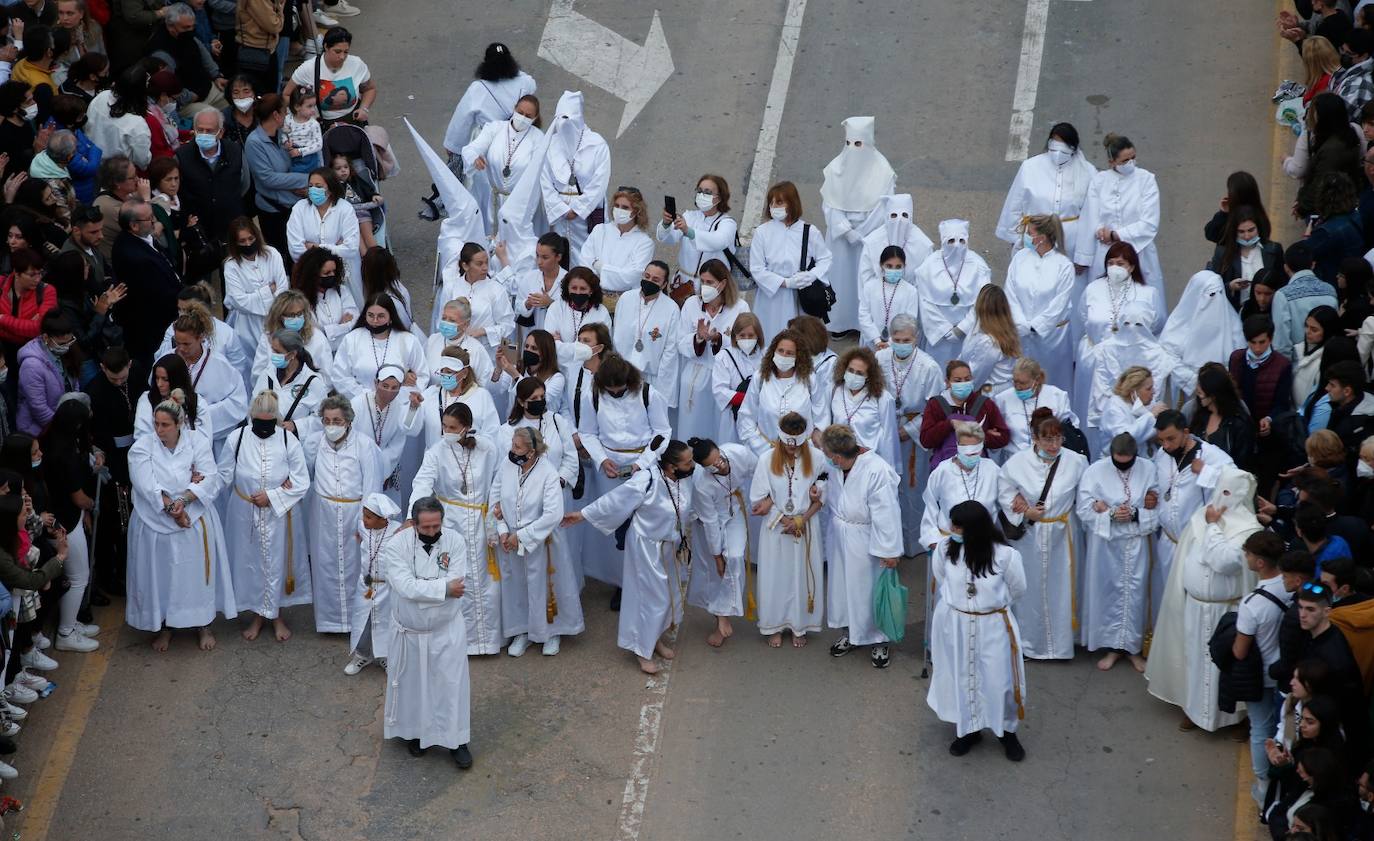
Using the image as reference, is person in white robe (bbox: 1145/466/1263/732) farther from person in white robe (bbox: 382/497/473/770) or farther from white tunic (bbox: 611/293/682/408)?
person in white robe (bbox: 382/497/473/770)

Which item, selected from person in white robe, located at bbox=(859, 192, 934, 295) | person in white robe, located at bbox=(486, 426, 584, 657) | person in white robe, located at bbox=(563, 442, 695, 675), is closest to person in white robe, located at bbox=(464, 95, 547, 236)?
person in white robe, located at bbox=(859, 192, 934, 295)

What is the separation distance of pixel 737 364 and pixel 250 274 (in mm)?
3449

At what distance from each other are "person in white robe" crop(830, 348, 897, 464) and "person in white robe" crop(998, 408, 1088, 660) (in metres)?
0.98

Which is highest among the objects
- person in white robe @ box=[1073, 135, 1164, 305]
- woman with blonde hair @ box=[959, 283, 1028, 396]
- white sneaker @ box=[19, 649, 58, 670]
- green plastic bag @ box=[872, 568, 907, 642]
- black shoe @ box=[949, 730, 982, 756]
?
person in white robe @ box=[1073, 135, 1164, 305]

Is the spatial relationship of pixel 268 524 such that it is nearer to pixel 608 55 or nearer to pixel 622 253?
pixel 622 253

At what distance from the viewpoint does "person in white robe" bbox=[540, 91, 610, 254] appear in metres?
16.3

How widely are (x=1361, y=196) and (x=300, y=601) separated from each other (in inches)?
301

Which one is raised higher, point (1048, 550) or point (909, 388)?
point (909, 388)

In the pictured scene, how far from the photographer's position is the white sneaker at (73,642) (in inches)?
526

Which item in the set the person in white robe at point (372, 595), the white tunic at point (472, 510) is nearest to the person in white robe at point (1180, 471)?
the white tunic at point (472, 510)

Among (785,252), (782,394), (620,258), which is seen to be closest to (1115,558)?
(782,394)

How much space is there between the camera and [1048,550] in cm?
1308

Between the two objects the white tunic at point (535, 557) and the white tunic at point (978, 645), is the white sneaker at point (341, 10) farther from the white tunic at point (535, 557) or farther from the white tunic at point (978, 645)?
the white tunic at point (978, 645)

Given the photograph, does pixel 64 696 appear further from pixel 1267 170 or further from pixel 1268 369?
pixel 1267 170
